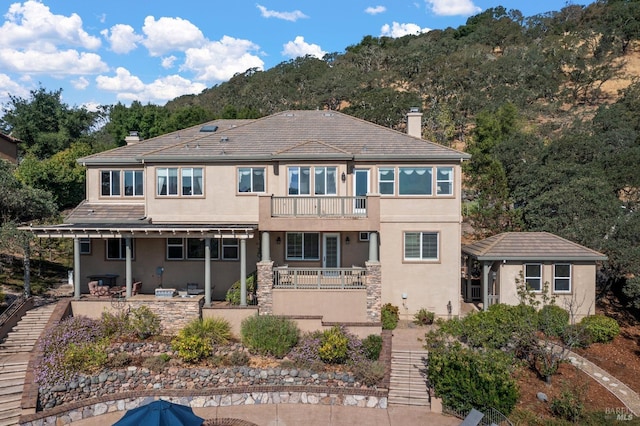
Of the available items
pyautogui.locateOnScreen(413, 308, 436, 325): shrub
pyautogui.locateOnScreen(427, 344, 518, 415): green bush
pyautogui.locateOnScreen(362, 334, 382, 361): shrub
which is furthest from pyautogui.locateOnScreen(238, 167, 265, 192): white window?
pyautogui.locateOnScreen(427, 344, 518, 415): green bush

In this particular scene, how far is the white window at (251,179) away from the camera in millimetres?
22188

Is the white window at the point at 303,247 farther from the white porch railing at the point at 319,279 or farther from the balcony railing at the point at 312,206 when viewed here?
the white porch railing at the point at 319,279

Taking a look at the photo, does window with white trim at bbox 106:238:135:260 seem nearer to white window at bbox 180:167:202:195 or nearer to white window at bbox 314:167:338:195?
white window at bbox 180:167:202:195

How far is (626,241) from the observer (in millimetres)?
22375

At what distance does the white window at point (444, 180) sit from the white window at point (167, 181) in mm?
11906

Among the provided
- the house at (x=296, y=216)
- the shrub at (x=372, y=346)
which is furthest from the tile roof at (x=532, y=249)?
the shrub at (x=372, y=346)

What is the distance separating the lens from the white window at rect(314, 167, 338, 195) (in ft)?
70.5

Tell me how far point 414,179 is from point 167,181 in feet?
36.9

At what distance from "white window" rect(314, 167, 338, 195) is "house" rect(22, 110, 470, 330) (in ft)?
0.14

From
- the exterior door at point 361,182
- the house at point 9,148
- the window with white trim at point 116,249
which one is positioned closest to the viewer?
the exterior door at point 361,182

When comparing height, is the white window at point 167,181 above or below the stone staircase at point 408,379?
above

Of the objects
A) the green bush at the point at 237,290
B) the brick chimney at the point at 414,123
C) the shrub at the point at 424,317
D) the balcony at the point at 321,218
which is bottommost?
the shrub at the point at 424,317

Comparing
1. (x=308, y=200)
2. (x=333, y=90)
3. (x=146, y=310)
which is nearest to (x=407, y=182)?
(x=308, y=200)

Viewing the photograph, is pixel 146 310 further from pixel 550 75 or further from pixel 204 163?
pixel 550 75
